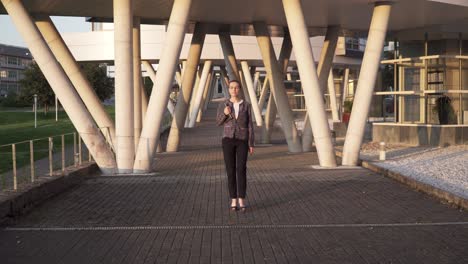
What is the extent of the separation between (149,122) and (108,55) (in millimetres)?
18319

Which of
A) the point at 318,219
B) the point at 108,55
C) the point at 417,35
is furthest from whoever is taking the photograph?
the point at 108,55

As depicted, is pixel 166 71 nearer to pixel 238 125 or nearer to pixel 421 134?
pixel 238 125

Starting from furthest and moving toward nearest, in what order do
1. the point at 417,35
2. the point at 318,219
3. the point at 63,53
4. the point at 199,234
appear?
the point at 417,35, the point at 63,53, the point at 318,219, the point at 199,234

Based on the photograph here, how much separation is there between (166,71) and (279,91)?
6.98 m

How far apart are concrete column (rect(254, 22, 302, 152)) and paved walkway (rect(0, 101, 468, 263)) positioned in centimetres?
743

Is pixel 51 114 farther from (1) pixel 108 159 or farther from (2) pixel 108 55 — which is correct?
(1) pixel 108 159

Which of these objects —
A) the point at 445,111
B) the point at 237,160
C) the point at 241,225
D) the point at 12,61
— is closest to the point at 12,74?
the point at 12,61

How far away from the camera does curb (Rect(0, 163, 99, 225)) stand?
28.9 feet

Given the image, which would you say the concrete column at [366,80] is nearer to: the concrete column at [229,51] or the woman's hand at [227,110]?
the woman's hand at [227,110]

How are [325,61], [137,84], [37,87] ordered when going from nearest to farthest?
[137,84] → [325,61] → [37,87]

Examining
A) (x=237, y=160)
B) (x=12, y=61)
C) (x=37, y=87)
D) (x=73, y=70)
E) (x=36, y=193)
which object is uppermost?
(x=12, y=61)

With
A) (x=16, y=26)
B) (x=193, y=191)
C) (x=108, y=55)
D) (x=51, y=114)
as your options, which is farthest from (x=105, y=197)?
(x=51, y=114)

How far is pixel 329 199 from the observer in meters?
10.6

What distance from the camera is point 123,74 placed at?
47.3 ft
